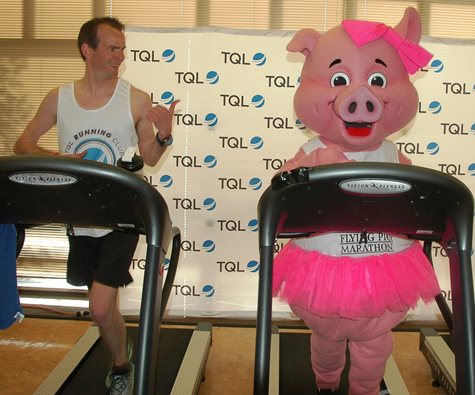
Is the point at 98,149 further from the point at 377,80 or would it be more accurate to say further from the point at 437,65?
the point at 437,65

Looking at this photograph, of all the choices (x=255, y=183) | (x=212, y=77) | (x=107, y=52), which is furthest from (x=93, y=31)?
(x=255, y=183)

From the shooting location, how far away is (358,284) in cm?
189

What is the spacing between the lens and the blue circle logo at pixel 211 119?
3598 millimetres

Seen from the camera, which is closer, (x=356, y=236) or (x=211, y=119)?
(x=356, y=236)

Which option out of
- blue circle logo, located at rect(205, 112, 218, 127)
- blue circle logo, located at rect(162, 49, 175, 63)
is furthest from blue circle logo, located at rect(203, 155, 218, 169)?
blue circle logo, located at rect(162, 49, 175, 63)

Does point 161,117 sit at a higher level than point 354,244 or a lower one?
higher

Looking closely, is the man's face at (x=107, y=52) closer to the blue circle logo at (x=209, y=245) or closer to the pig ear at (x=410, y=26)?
the pig ear at (x=410, y=26)

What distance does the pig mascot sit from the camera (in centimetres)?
190

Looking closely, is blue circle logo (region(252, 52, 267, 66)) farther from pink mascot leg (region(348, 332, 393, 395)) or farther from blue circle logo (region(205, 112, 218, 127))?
pink mascot leg (region(348, 332, 393, 395))

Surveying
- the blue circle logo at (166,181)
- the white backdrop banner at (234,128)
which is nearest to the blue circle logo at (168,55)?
the white backdrop banner at (234,128)

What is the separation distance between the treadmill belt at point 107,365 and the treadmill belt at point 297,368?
53 cm

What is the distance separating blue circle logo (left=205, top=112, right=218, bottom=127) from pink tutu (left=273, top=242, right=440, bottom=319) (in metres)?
1.79

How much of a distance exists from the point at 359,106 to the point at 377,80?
6.4 inches

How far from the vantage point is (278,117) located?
360 centimetres
